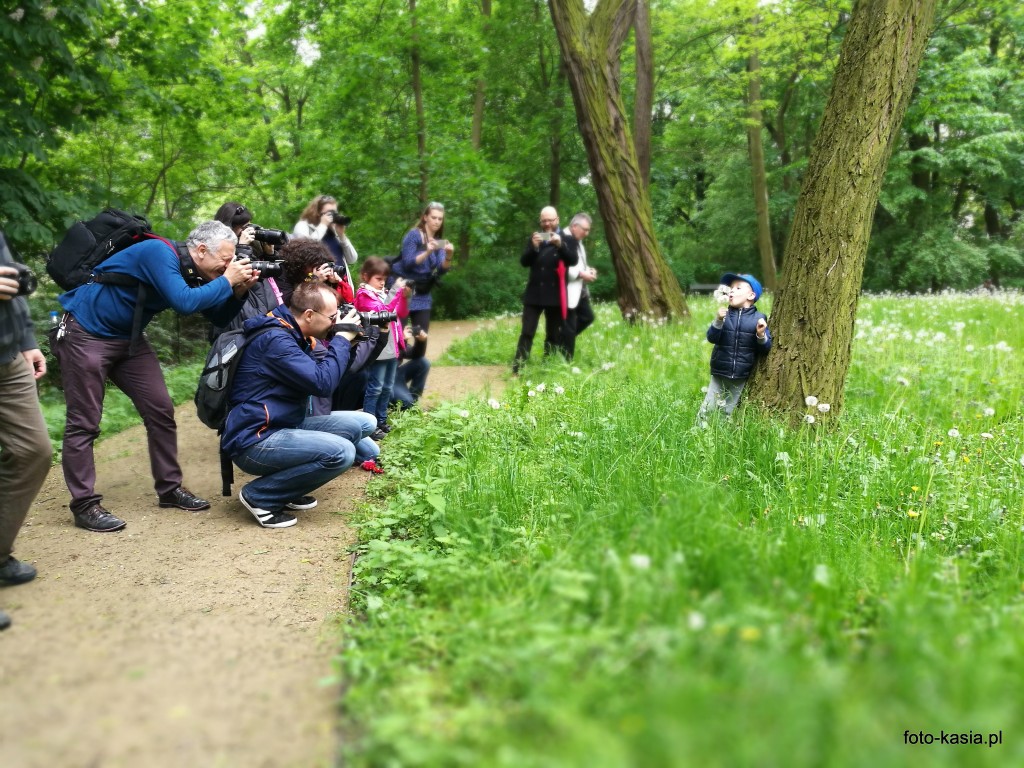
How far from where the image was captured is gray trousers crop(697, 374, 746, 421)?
498 centimetres

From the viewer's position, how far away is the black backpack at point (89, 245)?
4102 mm

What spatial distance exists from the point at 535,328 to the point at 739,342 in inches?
129

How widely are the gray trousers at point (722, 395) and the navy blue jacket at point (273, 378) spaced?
246 cm

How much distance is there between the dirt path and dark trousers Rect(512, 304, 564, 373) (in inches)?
141

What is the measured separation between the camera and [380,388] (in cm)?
583

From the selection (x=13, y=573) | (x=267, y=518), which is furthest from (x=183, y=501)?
(x=13, y=573)

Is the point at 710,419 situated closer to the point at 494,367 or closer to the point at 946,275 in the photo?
the point at 494,367

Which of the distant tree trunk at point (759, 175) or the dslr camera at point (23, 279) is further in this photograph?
the distant tree trunk at point (759, 175)

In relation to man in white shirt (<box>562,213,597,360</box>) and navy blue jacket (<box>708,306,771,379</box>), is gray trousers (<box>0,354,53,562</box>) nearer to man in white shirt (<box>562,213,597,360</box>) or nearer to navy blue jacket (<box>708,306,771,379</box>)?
navy blue jacket (<box>708,306,771,379</box>)

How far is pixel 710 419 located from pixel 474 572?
7.99 ft

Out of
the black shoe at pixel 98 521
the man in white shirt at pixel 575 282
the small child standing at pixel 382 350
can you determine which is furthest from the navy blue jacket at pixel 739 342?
the black shoe at pixel 98 521

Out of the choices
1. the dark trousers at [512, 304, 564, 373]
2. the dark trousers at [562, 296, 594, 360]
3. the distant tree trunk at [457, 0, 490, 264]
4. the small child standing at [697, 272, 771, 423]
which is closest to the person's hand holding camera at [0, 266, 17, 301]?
the small child standing at [697, 272, 771, 423]

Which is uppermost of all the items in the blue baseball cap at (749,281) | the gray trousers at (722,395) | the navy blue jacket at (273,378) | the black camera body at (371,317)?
the blue baseball cap at (749,281)

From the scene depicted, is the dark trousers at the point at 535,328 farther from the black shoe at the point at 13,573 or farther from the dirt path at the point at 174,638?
the black shoe at the point at 13,573
